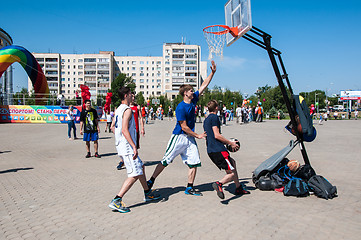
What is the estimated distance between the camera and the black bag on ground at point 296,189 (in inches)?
204

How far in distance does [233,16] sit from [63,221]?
557 cm

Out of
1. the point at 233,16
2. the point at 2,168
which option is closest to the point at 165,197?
the point at 233,16

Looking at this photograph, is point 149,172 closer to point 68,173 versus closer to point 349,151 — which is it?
point 68,173

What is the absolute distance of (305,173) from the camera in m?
5.50

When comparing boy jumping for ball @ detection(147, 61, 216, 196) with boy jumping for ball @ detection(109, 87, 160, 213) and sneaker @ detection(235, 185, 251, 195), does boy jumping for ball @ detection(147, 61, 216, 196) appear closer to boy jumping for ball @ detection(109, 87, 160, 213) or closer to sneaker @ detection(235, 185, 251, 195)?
sneaker @ detection(235, 185, 251, 195)

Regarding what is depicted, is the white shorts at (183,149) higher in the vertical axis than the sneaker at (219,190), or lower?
higher

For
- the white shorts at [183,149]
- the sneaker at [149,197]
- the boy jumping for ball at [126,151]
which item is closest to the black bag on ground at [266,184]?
the white shorts at [183,149]

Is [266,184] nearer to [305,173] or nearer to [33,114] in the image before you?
[305,173]

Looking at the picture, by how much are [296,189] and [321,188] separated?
1.33ft

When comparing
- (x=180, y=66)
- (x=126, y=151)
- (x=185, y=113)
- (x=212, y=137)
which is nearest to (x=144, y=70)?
(x=180, y=66)

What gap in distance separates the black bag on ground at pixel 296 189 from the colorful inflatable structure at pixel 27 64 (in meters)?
29.1

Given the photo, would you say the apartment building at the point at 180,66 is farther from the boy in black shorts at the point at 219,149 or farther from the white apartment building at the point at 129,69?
the boy in black shorts at the point at 219,149

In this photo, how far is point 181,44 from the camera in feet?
374

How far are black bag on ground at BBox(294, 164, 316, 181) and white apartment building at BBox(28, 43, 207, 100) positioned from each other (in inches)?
4076
